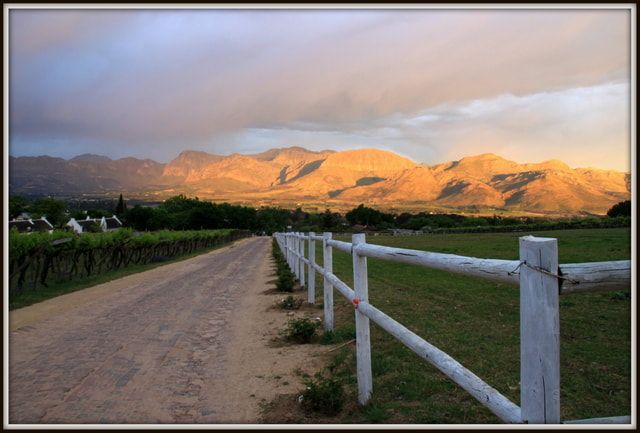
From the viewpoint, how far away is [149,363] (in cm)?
535

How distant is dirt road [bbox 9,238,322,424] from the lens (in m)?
3.99

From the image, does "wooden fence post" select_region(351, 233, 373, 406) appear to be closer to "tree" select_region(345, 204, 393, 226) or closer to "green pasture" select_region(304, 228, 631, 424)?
"green pasture" select_region(304, 228, 631, 424)

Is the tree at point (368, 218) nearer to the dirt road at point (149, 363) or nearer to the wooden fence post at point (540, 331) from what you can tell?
the dirt road at point (149, 363)

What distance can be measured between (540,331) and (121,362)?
473cm

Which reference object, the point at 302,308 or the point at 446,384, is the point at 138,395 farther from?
the point at 302,308

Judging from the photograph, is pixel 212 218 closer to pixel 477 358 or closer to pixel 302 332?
pixel 302 332

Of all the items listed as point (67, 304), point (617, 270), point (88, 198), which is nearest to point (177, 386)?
point (617, 270)

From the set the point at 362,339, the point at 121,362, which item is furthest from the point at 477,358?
the point at 121,362

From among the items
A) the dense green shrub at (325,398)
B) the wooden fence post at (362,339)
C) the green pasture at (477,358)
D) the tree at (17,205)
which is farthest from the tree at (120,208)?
the dense green shrub at (325,398)

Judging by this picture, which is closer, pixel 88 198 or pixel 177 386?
pixel 177 386

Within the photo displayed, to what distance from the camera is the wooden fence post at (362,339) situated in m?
4.04

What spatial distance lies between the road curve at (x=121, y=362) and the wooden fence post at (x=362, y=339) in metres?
1.12

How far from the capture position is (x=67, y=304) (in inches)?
414

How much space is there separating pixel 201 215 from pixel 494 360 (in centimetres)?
10940
